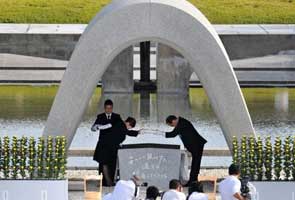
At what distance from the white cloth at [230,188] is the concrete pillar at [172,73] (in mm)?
17597

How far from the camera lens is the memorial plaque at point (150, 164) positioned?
52.8ft

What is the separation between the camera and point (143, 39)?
16.7m

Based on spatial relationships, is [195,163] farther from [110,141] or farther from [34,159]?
[34,159]

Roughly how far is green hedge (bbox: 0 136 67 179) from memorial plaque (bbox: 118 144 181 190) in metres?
1.20

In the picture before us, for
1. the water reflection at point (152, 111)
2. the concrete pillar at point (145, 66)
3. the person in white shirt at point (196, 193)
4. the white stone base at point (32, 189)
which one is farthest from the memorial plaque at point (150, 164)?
the concrete pillar at point (145, 66)

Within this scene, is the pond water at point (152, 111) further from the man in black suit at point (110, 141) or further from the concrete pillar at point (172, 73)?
the man in black suit at point (110, 141)

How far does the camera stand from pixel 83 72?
1666 cm

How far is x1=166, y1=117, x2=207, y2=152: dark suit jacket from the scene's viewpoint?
16.5m

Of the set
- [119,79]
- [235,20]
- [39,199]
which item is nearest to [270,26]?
[235,20]

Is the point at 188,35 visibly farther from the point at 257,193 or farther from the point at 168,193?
the point at 168,193

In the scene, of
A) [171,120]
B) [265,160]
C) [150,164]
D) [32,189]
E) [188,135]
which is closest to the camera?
[32,189]

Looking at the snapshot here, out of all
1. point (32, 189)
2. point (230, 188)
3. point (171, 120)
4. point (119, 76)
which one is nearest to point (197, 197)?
point (230, 188)

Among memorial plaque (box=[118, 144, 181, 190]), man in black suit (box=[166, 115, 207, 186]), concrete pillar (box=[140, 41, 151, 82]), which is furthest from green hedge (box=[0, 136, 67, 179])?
concrete pillar (box=[140, 41, 151, 82])

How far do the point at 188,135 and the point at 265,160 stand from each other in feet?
5.60
